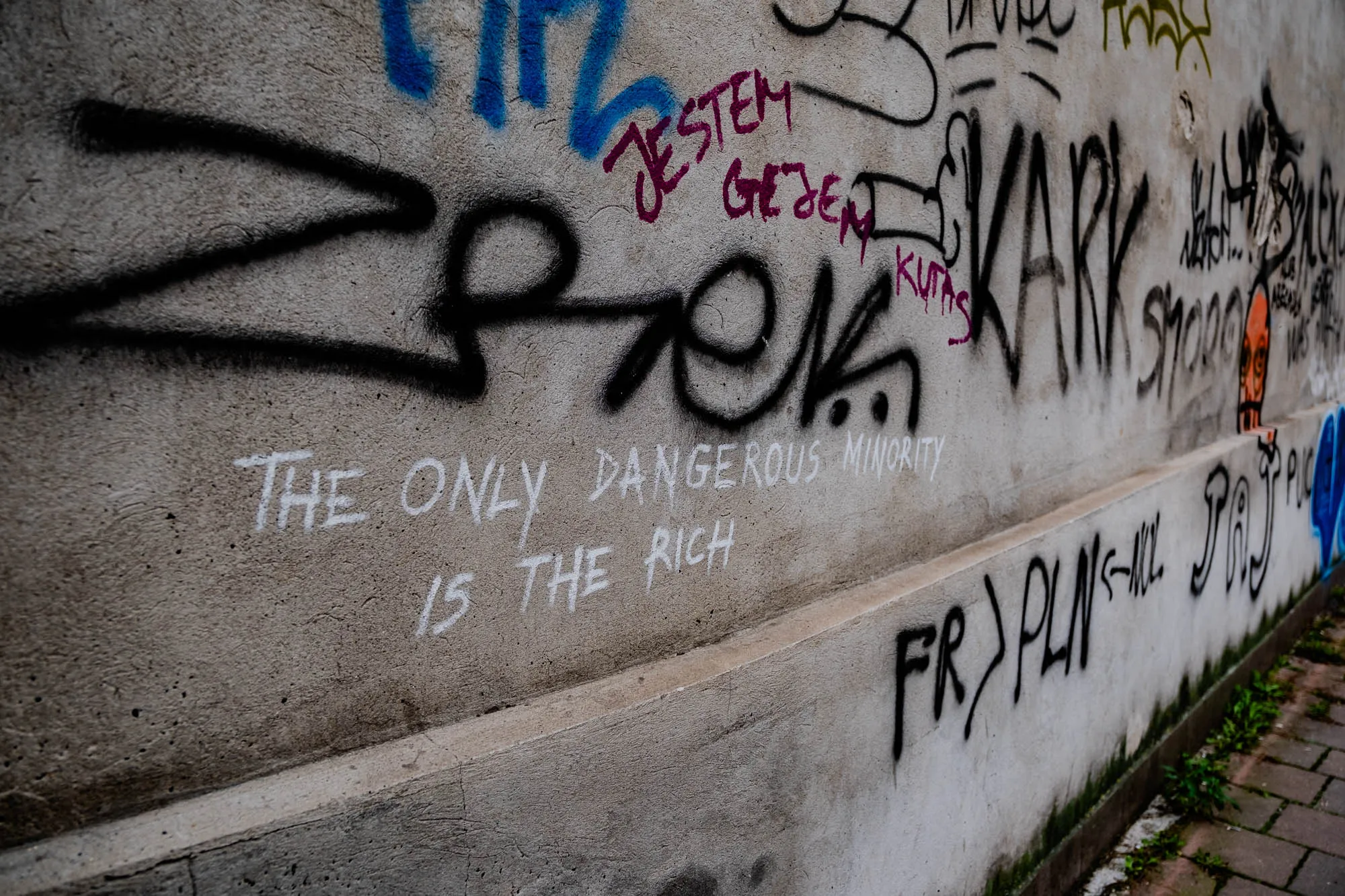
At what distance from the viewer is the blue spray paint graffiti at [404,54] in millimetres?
1371

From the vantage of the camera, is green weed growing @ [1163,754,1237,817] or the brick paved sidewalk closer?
the brick paved sidewalk

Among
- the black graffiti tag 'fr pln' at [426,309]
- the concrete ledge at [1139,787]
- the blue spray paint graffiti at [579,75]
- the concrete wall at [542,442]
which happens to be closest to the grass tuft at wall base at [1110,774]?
the concrete ledge at [1139,787]

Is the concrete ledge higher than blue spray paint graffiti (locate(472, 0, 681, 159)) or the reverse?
the reverse

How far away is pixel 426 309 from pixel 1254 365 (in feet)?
17.2

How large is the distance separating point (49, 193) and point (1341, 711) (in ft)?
20.6

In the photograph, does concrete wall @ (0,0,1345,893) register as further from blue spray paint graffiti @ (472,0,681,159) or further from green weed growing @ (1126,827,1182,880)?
green weed growing @ (1126,827,1182,880)

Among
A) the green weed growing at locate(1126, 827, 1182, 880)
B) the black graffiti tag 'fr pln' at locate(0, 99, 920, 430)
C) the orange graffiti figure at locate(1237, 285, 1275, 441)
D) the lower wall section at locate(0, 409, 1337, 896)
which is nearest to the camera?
the black graffiti tag 'fr pln' at locate(0, 99, 920, 430)

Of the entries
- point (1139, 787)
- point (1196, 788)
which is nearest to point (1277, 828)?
point (1196, 788)

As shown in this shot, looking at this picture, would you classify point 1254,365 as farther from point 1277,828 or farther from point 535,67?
point 535,67

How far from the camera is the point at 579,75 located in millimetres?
1618

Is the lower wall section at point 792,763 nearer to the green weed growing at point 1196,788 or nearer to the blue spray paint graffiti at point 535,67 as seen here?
the green weed growing at point 1196,788

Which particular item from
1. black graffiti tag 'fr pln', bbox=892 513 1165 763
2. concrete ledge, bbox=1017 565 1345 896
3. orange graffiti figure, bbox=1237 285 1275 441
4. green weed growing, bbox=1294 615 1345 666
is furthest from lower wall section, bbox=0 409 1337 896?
green weed growing, bbox=1294 615 1345 666

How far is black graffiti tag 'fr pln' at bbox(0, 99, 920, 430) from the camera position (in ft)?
3.73

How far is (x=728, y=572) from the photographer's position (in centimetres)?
204
